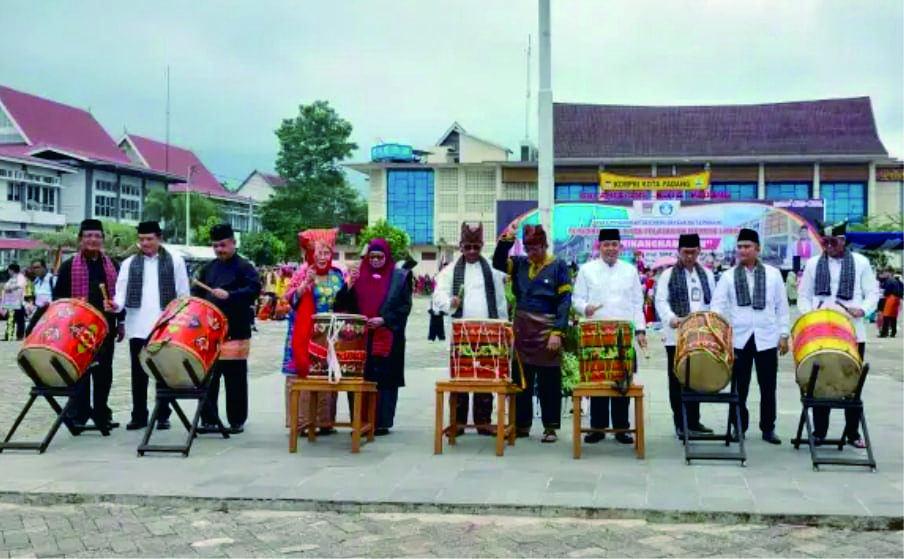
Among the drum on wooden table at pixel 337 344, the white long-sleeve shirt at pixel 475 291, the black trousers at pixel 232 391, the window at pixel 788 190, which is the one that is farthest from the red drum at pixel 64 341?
the window at pixel 788 190

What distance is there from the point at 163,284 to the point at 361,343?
1905 millimetres

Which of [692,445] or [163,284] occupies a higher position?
[163,284]

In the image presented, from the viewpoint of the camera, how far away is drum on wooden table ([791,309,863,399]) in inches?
256

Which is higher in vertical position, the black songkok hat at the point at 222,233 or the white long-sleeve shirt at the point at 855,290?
the black songkok hat at the point at 222,233

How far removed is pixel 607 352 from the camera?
690 cm

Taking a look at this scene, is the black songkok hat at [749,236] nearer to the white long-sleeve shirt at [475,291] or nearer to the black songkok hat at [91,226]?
the white long-sleeve shirt at [475,291]

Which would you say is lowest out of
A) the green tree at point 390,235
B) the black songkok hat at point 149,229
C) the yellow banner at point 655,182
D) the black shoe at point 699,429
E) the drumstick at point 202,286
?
the black shoe at point 699,429

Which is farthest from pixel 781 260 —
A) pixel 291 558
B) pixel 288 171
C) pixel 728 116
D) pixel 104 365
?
pixel 288 171

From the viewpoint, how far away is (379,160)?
57875 millimetres

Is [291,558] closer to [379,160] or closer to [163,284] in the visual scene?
[163,284]

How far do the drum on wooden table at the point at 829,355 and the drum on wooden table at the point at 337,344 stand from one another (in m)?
3.11

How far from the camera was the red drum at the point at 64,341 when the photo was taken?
278 inches

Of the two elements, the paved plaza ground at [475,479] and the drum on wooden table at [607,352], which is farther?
the drum on wooden table at [607,352]

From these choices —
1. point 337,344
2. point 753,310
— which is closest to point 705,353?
point 753,310
